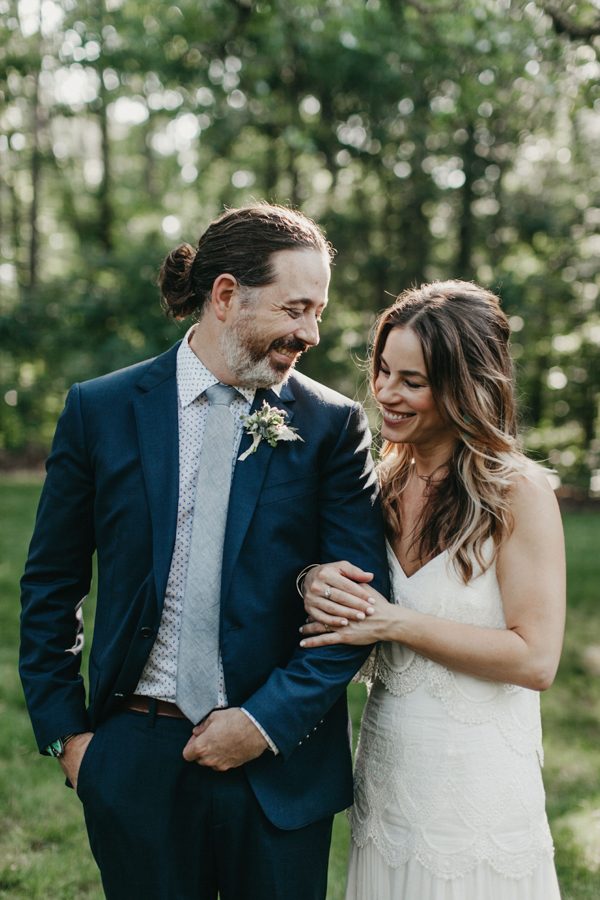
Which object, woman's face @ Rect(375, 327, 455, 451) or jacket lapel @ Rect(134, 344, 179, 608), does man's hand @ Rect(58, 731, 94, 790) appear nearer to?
jacket lapel @ Rect(134, 344, 179, 608)

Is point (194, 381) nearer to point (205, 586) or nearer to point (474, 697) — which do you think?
point (205, 586)

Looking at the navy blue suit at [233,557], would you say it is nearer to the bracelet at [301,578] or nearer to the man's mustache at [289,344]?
the bracelet at [301,578]

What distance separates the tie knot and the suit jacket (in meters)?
0.08

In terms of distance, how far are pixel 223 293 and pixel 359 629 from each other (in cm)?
107

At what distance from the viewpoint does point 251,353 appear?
260 centimetres

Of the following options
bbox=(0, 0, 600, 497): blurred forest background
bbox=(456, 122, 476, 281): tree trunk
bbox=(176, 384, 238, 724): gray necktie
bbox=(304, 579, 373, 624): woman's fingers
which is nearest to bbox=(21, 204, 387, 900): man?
bbox=(176, 384, 238, 724): gray necktie

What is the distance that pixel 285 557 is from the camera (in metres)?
2.57

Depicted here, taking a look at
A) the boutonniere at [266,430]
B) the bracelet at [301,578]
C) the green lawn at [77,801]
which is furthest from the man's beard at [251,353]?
the green lawn at [77,801]

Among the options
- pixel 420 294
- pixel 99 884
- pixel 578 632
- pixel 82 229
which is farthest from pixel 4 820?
pixel 82 229

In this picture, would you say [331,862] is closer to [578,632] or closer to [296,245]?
[296,245]

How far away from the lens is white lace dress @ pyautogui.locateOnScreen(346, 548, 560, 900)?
2.59 meters

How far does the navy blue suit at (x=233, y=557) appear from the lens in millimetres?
2498

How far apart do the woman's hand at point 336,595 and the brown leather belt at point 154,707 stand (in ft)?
1.50

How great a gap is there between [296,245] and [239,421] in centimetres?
55
